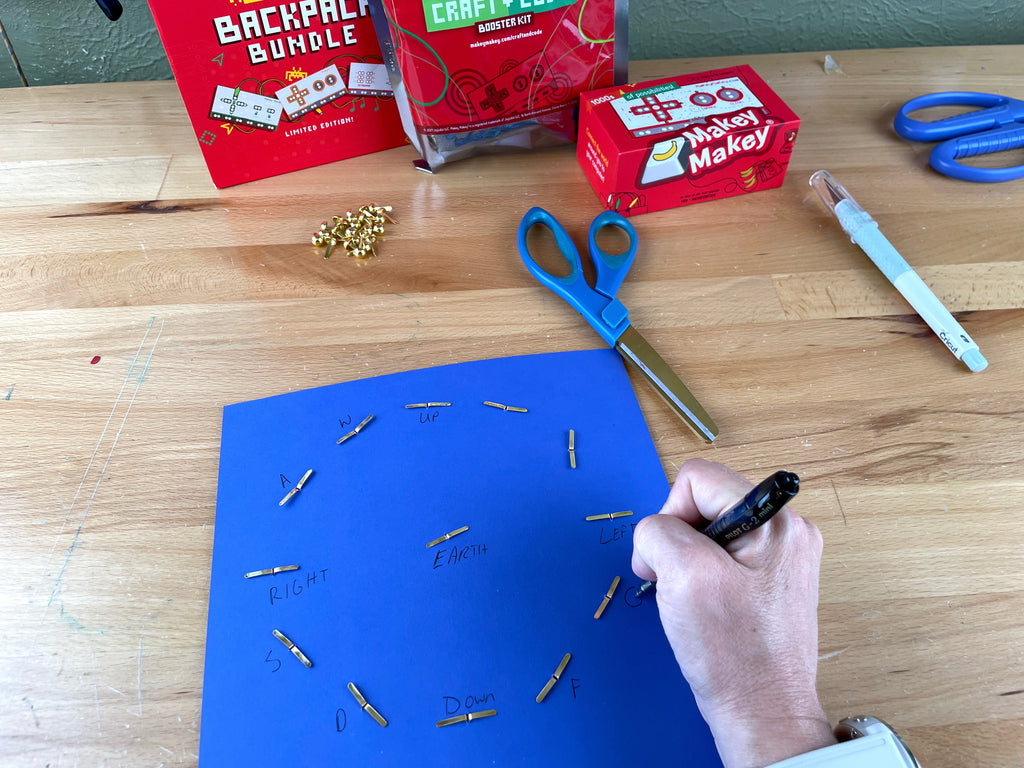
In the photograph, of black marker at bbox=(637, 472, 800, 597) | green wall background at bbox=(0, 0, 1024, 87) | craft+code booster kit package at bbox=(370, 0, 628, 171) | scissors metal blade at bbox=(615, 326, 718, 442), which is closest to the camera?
Result: black marker at bbox=(637, 472, 800, 597)

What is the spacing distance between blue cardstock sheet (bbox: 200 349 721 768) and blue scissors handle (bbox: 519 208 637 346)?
36mm

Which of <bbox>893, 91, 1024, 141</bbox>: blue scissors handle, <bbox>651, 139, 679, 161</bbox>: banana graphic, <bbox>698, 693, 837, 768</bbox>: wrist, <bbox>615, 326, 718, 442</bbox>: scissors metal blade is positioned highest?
<bbox>651, 139, 679, 161</bbox>: banana graphic

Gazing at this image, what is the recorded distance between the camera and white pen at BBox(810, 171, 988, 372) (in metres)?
0.60

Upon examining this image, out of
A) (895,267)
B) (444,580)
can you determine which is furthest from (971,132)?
(444,580)

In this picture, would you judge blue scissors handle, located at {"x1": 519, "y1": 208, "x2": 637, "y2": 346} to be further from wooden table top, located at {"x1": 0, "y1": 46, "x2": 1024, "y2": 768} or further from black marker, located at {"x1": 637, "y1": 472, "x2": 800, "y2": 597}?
black marker, located at {"x1": 637, "y1": 472, "x2": 800, "y2": 597}

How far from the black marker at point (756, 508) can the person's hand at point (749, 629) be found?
0.01 m

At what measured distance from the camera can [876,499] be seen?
0.52m

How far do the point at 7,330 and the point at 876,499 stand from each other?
2.58ft

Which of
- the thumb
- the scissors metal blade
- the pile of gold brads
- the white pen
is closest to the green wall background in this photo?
the white pen

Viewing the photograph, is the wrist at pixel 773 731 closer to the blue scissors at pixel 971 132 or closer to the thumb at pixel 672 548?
the thumb at pixel 672 548

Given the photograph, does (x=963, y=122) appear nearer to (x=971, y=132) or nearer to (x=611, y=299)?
(x=971, y=132)

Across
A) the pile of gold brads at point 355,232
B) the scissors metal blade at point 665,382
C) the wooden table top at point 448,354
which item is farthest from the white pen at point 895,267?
the pile of gold brads at point 355,232

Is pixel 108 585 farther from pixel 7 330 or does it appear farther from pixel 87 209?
pixel 87 209

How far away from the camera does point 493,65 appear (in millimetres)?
694
